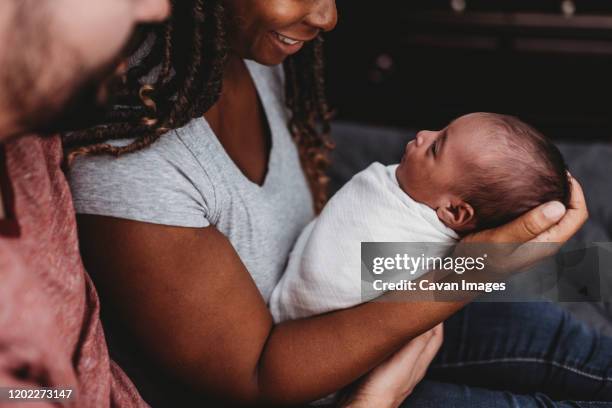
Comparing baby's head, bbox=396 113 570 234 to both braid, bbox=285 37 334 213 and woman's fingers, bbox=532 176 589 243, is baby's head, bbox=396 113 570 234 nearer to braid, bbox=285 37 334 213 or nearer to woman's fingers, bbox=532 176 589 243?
woman's fingers, bbox=532 176 589 243

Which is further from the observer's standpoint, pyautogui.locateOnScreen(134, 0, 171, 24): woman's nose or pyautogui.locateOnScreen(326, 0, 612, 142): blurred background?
pyautogui.locateOnScreen(326, 0, 612, 142): blurred background

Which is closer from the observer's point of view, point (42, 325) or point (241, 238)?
point (42, 325)

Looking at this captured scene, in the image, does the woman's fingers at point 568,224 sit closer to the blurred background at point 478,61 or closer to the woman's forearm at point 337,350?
the woman's forearm at point 337,350

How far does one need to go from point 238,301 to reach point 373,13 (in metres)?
1.64

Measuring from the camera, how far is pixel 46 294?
2.09 feet

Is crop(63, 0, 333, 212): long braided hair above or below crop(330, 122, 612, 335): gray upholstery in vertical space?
above

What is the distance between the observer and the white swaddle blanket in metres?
0.92

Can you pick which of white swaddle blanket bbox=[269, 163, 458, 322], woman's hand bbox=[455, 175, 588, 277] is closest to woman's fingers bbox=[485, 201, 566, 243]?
woman's hand bbox=[455, 175, 588, 277]

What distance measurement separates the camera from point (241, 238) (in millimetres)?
891

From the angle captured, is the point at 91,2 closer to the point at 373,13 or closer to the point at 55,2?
the point at 55,2

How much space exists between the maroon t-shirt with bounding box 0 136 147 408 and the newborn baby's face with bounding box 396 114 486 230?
0.48 metres

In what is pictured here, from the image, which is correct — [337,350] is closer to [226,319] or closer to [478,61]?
[226,319]

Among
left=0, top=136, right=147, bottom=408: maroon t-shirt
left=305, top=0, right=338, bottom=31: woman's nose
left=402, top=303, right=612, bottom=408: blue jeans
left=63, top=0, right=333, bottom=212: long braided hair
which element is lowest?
left=402, top=303, right=612, bottom=408: blue jeans

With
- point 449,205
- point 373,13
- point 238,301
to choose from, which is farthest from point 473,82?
point 238,301
